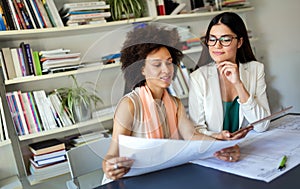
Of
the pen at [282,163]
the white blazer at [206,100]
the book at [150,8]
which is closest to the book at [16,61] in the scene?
the book at [150,8]

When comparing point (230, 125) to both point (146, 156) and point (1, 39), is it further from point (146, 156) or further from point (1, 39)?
point (1, 39)

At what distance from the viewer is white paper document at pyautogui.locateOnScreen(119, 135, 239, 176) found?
2.21 ft

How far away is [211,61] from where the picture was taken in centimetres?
77

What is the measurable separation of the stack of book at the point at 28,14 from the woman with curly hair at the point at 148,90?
1.10m

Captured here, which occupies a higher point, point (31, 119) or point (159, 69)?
point (159, 69)

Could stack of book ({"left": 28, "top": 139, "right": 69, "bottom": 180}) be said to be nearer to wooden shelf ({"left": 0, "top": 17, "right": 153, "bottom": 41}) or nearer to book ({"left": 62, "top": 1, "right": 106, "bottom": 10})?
wooden shelf ({"left": 0, "top": 17, "right": 153, "bottom": 41})

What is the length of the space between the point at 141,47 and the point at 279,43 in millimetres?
2266

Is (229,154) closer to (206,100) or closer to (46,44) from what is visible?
(206,100)

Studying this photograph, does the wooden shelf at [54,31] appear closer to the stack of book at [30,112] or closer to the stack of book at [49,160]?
the stack of book at [30,112]

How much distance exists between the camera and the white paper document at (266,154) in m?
0.72

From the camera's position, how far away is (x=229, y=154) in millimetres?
821

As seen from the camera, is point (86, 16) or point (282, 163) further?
point (86, 16)

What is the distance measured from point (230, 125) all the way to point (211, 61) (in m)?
0.18

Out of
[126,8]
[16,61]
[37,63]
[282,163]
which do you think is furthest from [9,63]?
[282,163]
